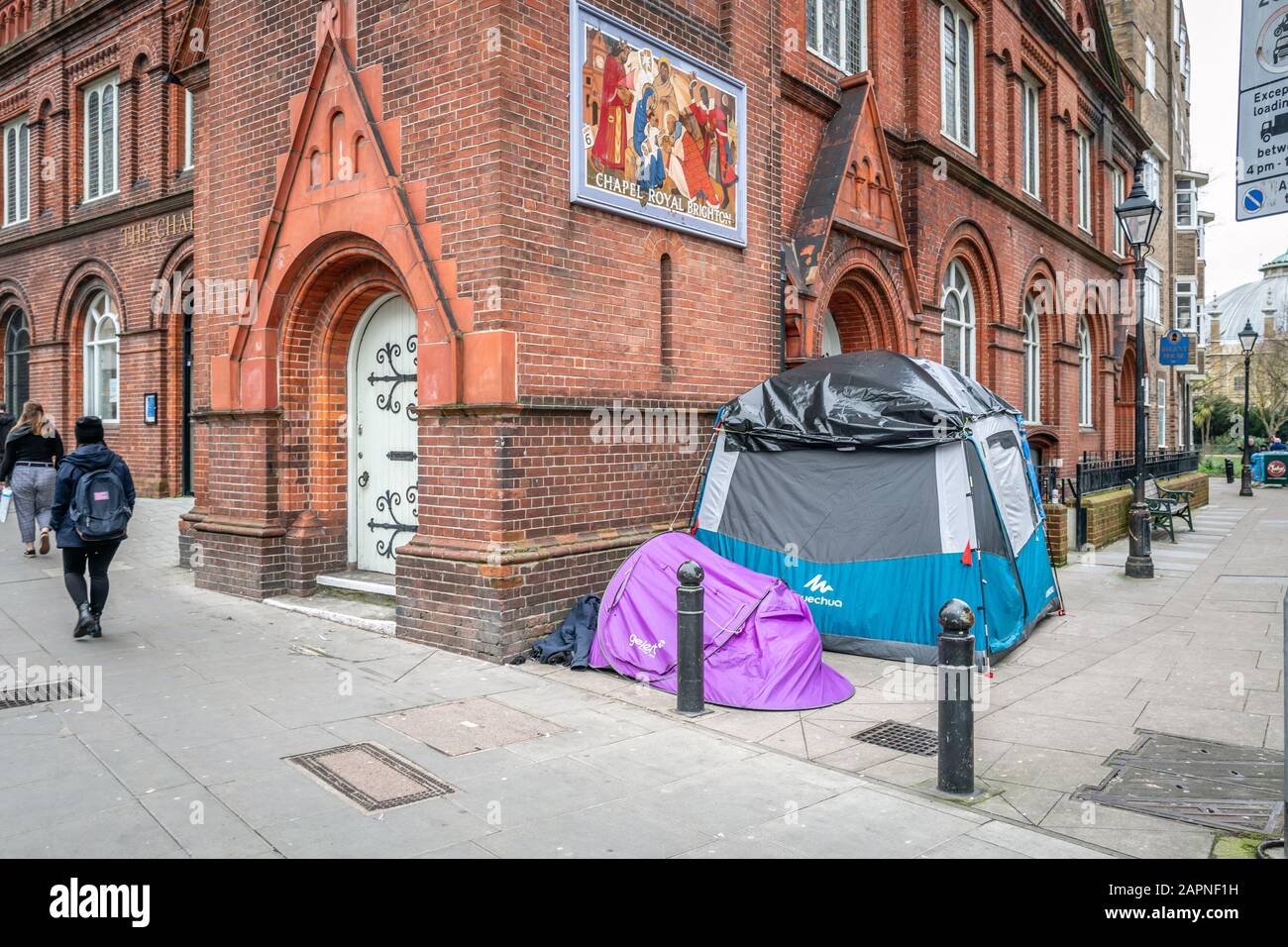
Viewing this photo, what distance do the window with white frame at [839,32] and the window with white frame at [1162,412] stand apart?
77.5 feet

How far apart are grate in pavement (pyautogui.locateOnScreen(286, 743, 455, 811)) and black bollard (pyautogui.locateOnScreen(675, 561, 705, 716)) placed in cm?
193

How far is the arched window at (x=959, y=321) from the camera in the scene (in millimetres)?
16812

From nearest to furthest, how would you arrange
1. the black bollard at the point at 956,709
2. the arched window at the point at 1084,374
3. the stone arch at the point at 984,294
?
1. the black bollard at the point at 956,709
2. the stone arch at the point at 984,294
3. the arched window at the point at 1084,374

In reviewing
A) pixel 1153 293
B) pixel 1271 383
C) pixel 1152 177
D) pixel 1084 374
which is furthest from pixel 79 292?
pixel 1271 383

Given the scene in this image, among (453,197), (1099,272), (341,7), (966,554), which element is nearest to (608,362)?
(453,197)

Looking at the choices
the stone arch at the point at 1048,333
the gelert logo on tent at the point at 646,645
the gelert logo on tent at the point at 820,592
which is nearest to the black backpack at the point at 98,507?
the gelert logo on tent at the point at 646,645

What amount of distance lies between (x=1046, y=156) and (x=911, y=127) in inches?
303

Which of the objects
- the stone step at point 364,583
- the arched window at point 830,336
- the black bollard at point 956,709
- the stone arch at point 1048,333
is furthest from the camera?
the stone arch at point 1048,333

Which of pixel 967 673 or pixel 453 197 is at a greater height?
pixel 453 197

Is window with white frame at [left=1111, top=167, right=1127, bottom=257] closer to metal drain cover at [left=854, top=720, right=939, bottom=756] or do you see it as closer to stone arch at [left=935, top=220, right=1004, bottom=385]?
stone arch at [left=935, top=220, right=1004, bottom=385]

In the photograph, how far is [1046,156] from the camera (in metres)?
20.6

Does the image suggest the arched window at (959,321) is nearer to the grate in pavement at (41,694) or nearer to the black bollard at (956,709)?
the black bollard at (956,709)

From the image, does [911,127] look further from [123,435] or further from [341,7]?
[123,435]

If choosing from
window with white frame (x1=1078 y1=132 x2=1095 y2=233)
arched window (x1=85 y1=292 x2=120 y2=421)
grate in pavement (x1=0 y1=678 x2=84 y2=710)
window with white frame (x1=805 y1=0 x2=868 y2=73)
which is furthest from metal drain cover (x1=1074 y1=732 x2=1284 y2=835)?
window with white frame (x1=1078 y1=132 x2=1095 y2=233)
